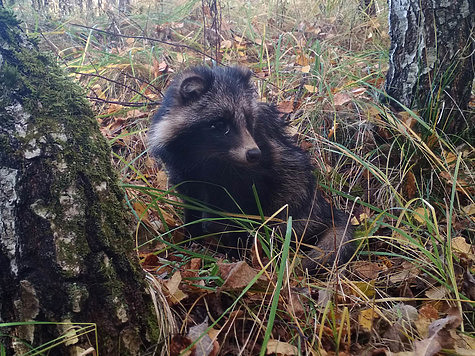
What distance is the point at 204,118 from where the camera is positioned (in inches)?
130

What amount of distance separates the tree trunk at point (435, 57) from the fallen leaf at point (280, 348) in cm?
251

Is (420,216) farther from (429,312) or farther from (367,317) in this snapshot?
(367,317)

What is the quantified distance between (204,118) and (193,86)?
0.27 m

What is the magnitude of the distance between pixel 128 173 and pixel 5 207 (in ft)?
8.60

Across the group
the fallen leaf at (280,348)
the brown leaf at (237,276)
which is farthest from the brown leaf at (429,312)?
the brown leaf at (237,276)

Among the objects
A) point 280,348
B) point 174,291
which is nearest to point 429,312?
point 280,348

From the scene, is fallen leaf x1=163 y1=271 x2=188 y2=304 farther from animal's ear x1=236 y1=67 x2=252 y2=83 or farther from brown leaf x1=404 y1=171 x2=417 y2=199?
brown leaf x1=404 y1=171 x2=417 y2=199

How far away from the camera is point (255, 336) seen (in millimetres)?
2086

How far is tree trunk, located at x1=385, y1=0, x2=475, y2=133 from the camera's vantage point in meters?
3.59

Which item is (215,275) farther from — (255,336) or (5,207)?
(5,207)

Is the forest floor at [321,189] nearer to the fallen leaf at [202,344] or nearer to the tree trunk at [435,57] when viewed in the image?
the fallen leaf at [202,344]

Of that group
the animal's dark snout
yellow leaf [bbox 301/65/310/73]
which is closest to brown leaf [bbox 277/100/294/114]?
yellow leaf [bbox 301/65/310/73]

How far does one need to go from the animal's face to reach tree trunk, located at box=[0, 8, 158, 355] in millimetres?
1402

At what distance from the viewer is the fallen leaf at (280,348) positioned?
1925mm
